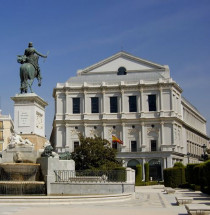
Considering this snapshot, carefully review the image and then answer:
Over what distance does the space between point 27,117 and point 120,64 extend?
70.3m

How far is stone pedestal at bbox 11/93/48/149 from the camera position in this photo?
20.9m

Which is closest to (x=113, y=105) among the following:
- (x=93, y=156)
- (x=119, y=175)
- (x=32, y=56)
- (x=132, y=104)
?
(x=132, y=104)

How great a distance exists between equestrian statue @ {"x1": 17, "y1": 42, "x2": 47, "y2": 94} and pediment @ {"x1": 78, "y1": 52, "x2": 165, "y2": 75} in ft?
220

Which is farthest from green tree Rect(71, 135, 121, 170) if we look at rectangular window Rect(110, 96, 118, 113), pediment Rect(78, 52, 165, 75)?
pediment Rect(78, 52, 165, 75)

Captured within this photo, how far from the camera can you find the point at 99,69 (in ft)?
297

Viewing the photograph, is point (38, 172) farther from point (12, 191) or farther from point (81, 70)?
point (81, 70)


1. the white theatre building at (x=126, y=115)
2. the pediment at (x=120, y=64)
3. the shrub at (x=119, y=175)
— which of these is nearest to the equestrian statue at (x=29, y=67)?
the shrub at (x=119, y=175)

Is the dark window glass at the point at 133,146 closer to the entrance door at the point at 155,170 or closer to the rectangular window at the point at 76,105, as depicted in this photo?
the entrance door at the point at 155,170

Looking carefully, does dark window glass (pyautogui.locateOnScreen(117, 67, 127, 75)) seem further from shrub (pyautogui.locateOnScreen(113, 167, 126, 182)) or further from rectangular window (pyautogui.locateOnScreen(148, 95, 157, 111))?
shrub (pyautogui.locateOnScreen(113, 167, 126, 182))

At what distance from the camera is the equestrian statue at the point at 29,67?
2181 cm

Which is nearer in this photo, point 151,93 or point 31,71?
point 31,71

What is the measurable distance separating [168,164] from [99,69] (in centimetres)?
2725

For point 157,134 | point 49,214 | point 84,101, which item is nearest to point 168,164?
point 157,134

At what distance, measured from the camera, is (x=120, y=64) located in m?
90.3
